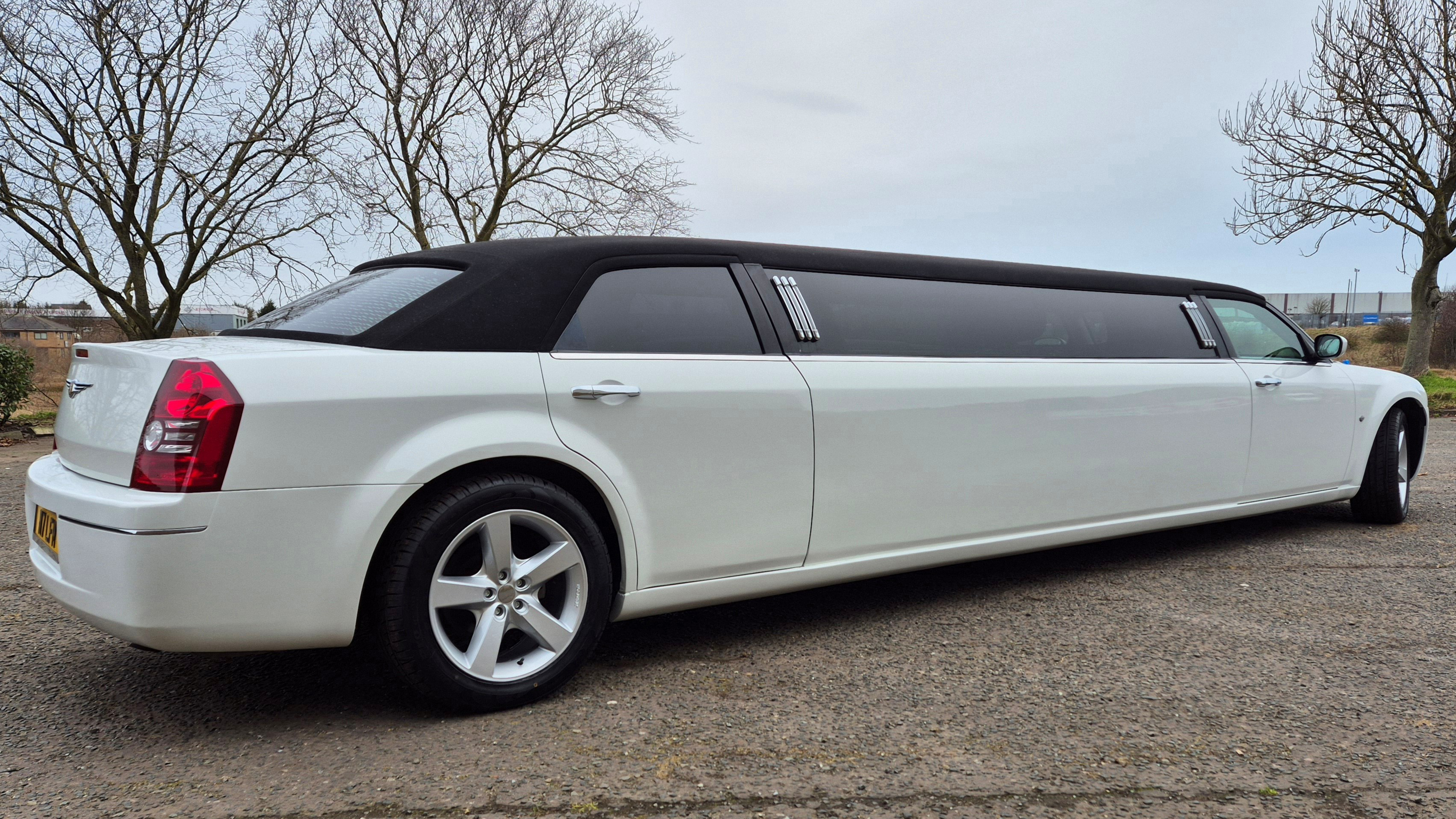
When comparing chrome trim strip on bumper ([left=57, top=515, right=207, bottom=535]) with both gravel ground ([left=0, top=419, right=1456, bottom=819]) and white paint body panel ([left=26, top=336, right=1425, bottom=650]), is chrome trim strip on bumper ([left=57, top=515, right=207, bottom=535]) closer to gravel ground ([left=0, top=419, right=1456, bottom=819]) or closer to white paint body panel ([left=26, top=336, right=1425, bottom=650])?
white paint body panel ([left=26, top=336, right=1425, bottom=650])

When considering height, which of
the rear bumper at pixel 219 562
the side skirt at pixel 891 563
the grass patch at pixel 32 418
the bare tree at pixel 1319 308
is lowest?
the grass patch at pixel 32 418

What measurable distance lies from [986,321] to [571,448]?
1988mm

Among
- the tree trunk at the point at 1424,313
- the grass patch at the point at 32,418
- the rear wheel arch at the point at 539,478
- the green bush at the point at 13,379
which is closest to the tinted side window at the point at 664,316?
the rear wheel arch at the point at 539,478

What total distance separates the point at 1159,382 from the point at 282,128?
47.0 feet

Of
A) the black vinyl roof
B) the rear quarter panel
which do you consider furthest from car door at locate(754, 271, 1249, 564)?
the rear quarter panel

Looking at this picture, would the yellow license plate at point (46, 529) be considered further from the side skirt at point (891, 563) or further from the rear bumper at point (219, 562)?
the side skirt at point (891, 563)

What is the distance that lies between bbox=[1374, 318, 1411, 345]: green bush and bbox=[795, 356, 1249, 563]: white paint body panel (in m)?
28.1

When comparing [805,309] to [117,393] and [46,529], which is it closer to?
[117,393]

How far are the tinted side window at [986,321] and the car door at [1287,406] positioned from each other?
34 centimetres

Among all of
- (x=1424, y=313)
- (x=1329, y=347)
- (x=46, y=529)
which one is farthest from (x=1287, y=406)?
(x=1424, y=313)

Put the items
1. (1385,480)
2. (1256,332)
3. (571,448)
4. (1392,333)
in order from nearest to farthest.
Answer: (571,448) → (1256,332) → (1385,480) → (1392,333)

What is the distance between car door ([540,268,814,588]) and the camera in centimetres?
297

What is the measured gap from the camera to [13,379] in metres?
11.1

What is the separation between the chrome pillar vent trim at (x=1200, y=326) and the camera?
4875 mm
